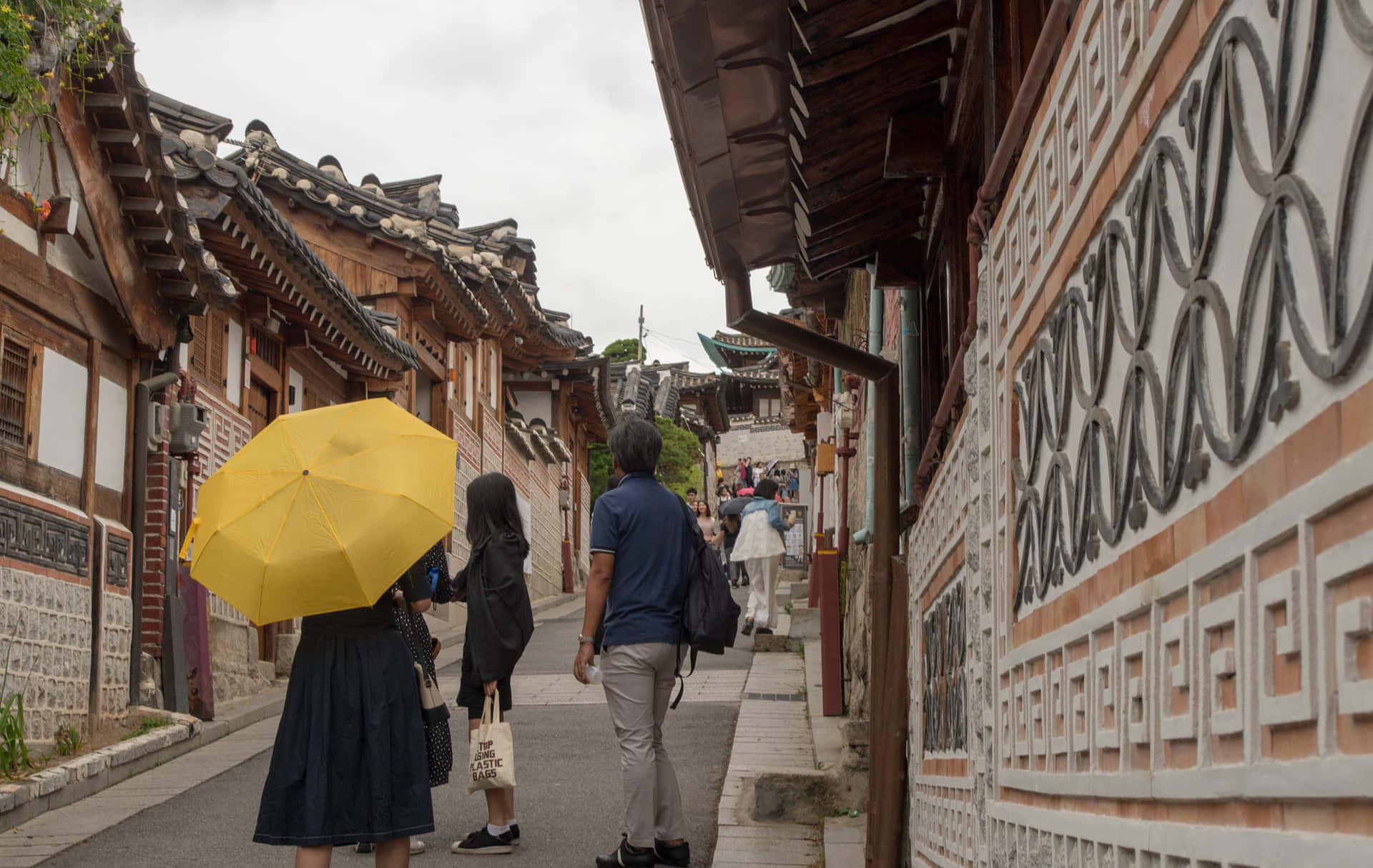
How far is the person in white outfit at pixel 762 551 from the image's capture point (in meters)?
14.7

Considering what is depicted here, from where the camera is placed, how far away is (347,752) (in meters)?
4.87

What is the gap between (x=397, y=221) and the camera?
19781 mm

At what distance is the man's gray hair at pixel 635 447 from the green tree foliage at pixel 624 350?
4539cm

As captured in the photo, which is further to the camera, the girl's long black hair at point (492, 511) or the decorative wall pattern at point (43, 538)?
the decorative wall pattern at point (43, 538)

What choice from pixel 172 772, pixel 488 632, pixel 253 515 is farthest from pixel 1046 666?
pixel 172 772

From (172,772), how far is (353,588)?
4.86m

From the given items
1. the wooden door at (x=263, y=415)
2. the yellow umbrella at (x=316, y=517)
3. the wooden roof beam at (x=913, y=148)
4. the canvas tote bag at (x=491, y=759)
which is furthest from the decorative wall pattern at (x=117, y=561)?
the wooden roof beam at (x=913, y=148)

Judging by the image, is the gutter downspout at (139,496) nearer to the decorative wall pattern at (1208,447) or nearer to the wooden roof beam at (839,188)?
the wooden roof beam at (839,188)

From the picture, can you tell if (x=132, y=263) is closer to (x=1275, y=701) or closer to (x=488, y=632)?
(x=488, y=632)

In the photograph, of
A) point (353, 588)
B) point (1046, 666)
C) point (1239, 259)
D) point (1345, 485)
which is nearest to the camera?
point (1345, 485)

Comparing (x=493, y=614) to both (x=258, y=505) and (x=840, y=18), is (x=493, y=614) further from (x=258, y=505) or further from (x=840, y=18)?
(x=840, y=18)

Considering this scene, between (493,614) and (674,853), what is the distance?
1.39m

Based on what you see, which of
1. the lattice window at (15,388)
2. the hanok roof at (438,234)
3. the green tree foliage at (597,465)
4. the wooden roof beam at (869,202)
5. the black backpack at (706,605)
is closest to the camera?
the black backpack at (706,605)

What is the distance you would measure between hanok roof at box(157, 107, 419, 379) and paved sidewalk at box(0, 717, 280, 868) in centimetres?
399
